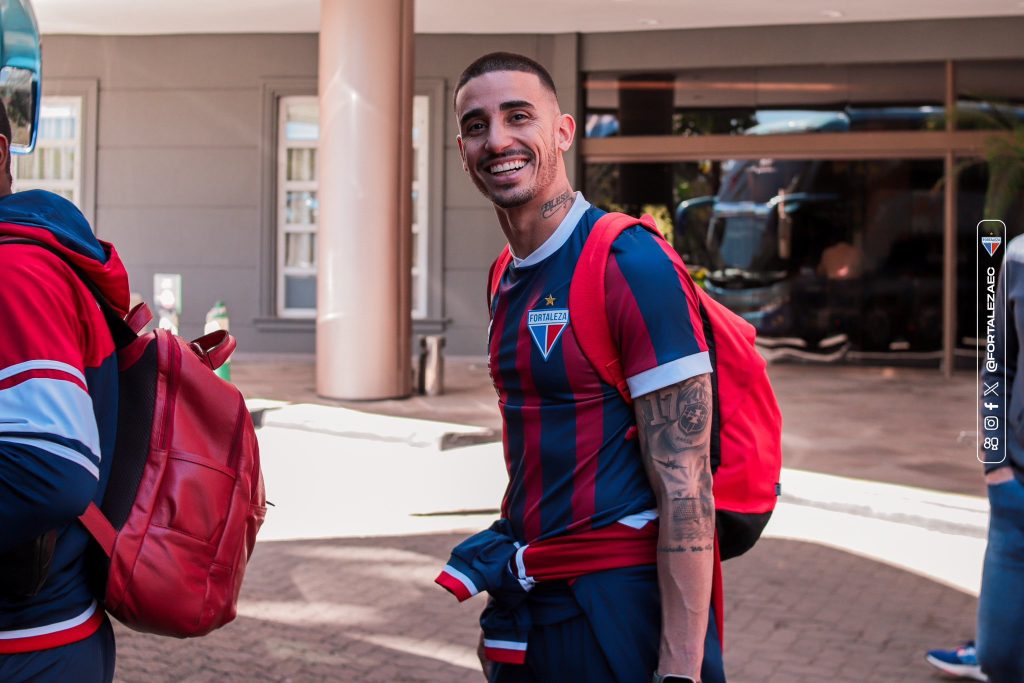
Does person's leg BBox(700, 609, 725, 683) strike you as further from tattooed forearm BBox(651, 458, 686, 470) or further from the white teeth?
the white teeth

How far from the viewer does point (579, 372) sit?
2.22m

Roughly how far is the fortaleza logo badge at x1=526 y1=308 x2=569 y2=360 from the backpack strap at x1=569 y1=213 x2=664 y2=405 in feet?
0.09

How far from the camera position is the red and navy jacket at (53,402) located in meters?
1.93

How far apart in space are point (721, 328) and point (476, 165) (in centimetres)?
59

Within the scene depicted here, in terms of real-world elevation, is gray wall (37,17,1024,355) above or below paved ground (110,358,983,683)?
above

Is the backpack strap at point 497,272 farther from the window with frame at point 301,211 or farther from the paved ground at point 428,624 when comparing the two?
the window with frame at point 301,211

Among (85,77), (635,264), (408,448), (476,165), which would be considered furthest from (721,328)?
(85,77)

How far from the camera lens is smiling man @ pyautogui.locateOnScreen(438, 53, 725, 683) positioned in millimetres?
2162

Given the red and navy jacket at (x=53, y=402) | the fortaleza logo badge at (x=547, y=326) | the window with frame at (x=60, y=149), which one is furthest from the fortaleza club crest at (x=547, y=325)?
the window with frame at (x=60, y=149)

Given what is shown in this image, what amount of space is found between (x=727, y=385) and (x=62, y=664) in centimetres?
128

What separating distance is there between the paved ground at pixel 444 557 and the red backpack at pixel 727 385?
9.96 feet

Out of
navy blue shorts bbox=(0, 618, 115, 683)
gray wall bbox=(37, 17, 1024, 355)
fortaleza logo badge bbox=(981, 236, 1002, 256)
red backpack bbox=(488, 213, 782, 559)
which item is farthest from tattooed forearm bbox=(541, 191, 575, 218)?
gray wall bbox=(37, 17, 1024, 355)

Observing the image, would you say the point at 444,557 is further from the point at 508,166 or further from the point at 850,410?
the point at 850,410

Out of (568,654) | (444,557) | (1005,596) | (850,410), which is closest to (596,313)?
(568,654)
